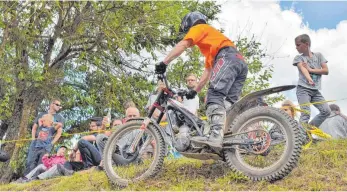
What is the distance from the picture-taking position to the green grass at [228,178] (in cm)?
491

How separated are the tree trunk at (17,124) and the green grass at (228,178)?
6.26 m

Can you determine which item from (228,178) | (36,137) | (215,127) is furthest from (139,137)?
(36,137)

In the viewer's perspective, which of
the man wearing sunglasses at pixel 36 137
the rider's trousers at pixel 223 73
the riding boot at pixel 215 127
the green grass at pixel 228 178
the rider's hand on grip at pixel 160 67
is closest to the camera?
the green grass at pixel 228 178

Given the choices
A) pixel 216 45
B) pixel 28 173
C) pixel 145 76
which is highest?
pixel 145 76

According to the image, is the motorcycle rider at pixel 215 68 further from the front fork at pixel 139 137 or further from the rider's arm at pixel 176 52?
the front fork at pixel 139 137

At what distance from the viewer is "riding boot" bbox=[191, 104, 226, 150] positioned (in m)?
5.08

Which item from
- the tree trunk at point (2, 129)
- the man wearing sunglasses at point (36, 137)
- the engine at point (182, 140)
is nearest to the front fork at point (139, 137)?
the engine at point (182, 140)

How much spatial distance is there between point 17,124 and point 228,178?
10.1 meters

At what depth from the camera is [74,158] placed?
8844 mm

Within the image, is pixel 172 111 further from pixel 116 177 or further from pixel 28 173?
pixel 28 173

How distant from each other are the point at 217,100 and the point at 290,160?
105 centimetres

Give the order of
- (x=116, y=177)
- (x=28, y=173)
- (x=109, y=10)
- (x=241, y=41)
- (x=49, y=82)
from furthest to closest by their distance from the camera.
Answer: (x=241, y=41) < (x=49, y=82) < (x=109, y=10) < (x=28, y=173) < (x=116, y=177)

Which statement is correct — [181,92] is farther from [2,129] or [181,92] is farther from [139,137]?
[2,129]

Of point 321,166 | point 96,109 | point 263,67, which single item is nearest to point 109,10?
point 96,109
